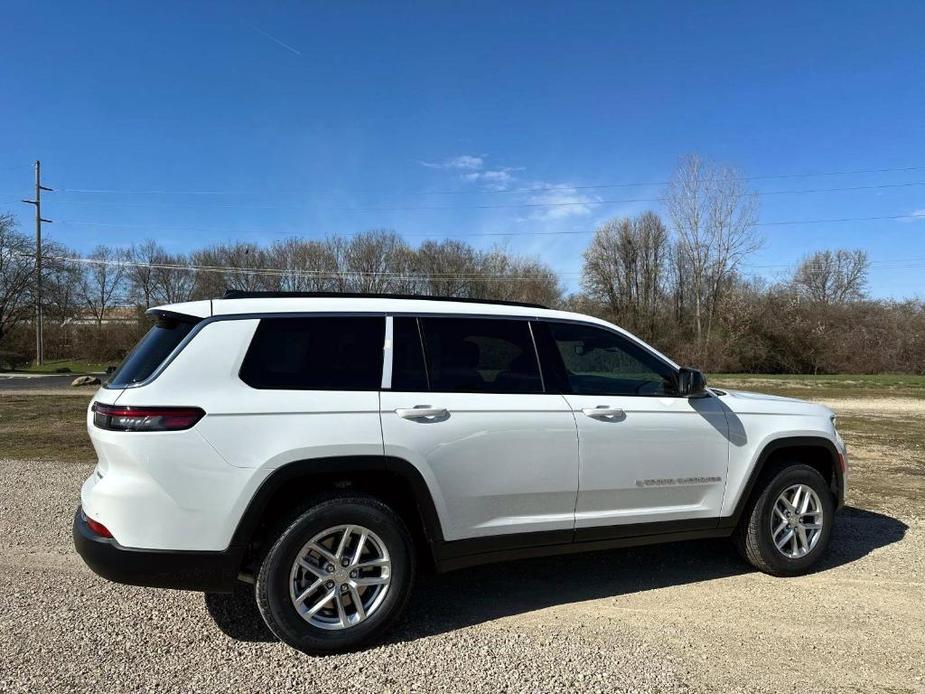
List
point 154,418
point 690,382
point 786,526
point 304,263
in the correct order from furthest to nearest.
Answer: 1. point 304,263
2. point 786,526
3. point 690,382
4. point 154,418

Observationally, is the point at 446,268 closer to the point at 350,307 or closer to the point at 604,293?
the point at 604,293

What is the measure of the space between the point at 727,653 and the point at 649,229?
163 feet

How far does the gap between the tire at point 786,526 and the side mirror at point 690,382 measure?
38.8 inches

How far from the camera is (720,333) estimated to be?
42812mm

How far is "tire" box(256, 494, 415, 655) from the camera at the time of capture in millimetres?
3221

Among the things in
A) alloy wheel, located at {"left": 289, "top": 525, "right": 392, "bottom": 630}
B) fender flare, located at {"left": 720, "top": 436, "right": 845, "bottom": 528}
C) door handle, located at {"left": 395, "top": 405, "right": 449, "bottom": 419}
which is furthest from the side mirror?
alloy wheel, located at {"left": 289, "top": 525, "right": 392, "bottom": 630}

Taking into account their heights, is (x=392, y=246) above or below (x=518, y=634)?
above

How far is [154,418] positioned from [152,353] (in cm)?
45

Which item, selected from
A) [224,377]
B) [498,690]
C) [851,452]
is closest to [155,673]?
[224,377]

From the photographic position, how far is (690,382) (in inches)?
159

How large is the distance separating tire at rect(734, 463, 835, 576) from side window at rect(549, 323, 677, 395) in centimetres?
110

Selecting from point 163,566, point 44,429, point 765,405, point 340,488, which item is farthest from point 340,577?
point 44,429

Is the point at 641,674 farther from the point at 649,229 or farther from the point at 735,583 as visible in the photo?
the point at 649,229

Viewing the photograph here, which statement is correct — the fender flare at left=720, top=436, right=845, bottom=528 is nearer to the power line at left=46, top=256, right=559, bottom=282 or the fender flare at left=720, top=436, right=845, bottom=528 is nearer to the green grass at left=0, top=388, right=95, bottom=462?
the green grass at left=0, top=388, right=95, bottom=462
